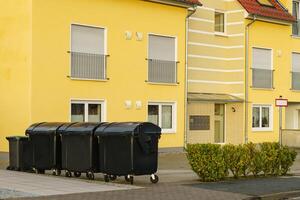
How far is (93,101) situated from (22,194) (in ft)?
37.0

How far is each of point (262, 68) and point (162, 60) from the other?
6.99m

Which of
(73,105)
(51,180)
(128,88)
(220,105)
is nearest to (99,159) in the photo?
(51,180)

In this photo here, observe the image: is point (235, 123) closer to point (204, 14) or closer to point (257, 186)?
point (204, 14)

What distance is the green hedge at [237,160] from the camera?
15.8 m

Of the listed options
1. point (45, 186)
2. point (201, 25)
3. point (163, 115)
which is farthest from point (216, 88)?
point (45, 186)

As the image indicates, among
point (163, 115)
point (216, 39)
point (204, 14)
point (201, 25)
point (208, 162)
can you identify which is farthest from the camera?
point (216, 39)

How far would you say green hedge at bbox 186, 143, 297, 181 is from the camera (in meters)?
15.8

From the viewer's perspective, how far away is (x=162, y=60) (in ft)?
85.4

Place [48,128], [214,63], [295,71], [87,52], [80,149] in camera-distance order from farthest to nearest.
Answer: [295,71] → [214,63] → [87,52] → [48,128] → [80,149]

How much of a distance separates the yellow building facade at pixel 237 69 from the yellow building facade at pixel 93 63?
7.72 feet

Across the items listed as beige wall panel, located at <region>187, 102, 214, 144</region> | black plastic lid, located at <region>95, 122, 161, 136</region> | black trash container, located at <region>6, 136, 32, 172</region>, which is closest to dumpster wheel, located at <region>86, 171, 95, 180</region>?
black plastic lid, located at <region>95, 122, 161, 136</region>

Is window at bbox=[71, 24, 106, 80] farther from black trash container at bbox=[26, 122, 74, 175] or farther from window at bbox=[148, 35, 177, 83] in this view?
black trash container at bbox=[26, 122, 74, 175]

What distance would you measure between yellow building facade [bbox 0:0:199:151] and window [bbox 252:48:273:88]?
517 cm

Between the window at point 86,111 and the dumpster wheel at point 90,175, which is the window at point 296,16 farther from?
the dumpster wheel at point 90,175
